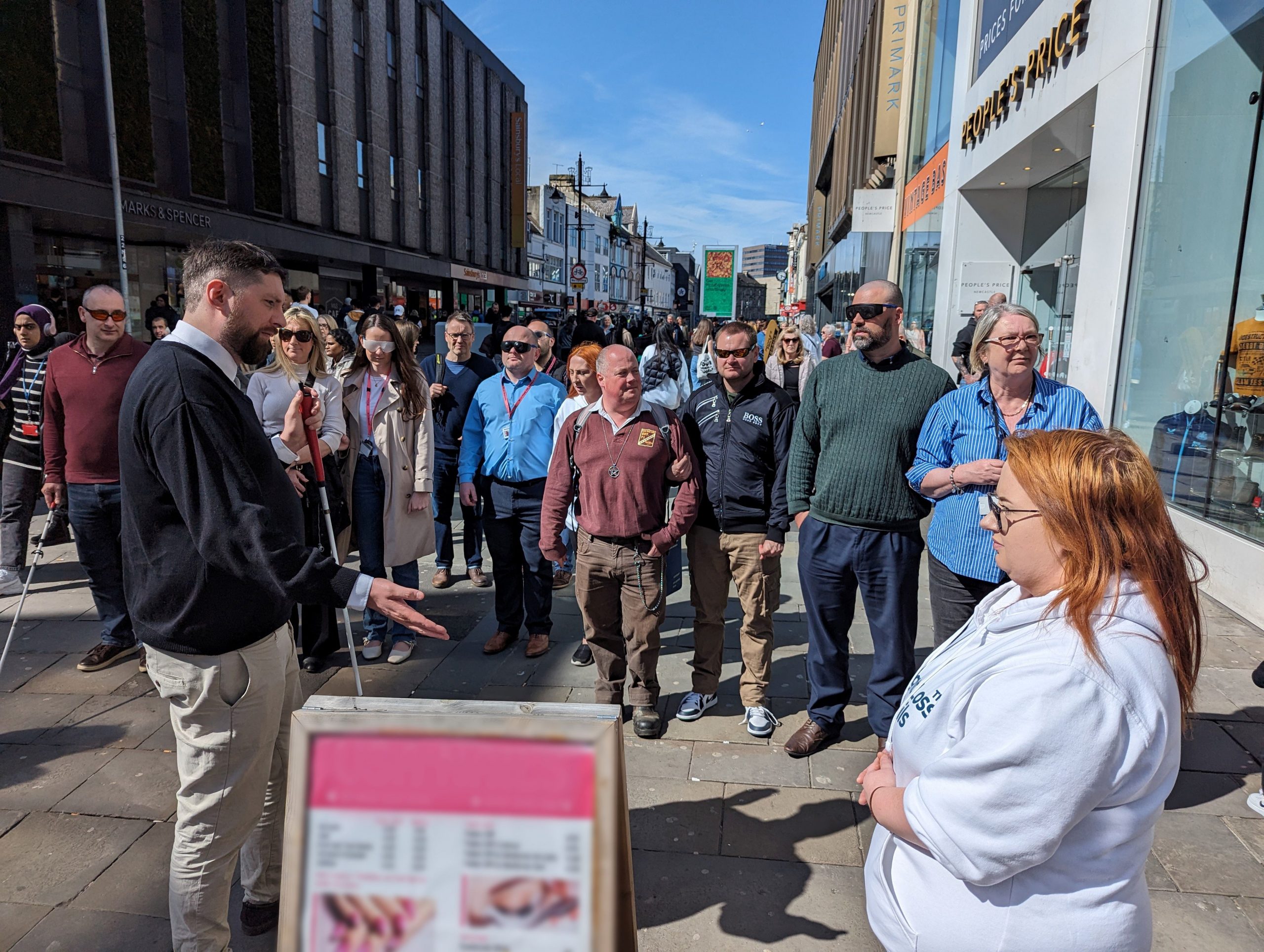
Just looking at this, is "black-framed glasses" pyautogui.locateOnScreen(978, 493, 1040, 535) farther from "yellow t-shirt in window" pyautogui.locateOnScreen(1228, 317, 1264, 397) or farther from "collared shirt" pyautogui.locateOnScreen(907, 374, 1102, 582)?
"yellow t-shirt in window" pyautogui.locateOnScreen(1228, 317, 1264, 397)

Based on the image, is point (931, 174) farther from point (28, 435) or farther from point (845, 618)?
point (28, 435)

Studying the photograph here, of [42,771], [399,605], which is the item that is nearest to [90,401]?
[42,771]

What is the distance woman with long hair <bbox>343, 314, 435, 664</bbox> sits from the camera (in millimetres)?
4945

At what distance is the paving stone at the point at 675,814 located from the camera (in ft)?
10.1

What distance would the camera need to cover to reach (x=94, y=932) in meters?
2.62

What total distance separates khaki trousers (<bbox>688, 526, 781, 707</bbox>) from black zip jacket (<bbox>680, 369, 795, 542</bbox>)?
9 centimetres

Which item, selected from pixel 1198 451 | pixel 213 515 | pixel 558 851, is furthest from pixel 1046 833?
pixel 1198 451

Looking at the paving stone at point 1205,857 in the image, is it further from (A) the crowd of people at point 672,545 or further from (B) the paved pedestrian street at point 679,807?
(A) the crowd of people at point 672,545

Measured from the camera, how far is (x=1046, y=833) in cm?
131

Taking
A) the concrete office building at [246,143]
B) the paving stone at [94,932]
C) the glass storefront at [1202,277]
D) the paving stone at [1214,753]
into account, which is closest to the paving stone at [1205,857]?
the paving stone at [1214,753]

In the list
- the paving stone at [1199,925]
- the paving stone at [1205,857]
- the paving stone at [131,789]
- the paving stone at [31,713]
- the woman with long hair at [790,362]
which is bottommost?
the paving stone at [131,789]

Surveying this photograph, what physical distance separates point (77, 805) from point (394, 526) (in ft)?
7.00

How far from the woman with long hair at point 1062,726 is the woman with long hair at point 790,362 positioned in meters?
5.87

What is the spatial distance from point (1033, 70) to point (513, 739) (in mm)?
9991
